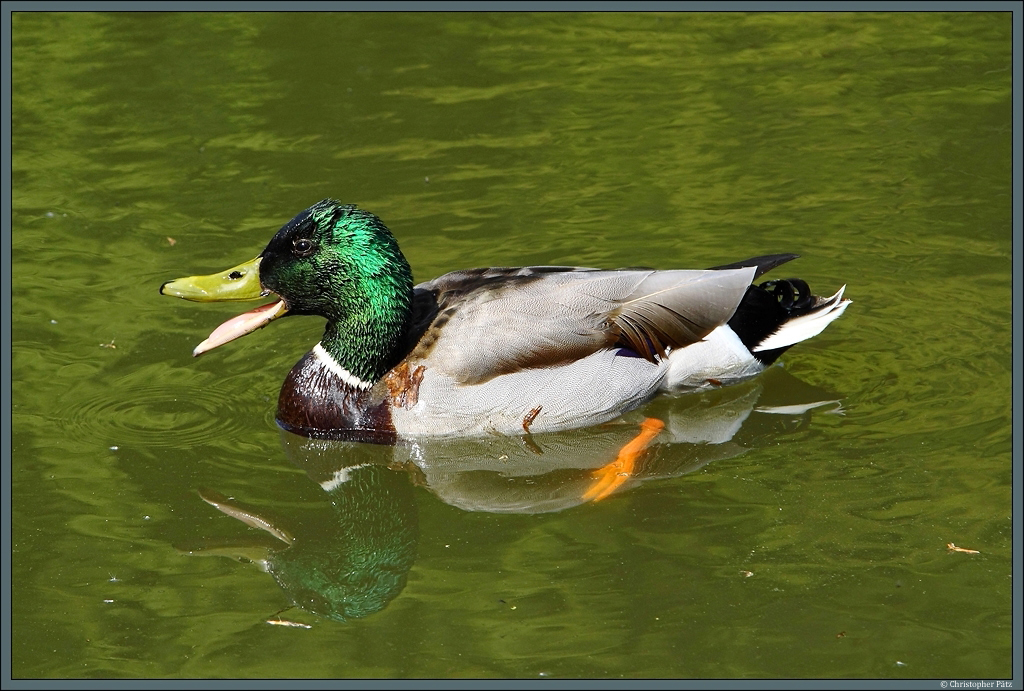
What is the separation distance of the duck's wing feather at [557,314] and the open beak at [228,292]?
92cm

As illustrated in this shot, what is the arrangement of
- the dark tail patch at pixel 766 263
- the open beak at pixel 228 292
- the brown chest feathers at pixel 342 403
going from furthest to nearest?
the dark tail patch at pixel 766 263 → the brown chest feathers at pixel 342 403 → the open beak at pixel 228 292

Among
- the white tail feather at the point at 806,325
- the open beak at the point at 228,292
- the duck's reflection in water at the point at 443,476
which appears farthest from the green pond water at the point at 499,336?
the open beak at the point at 228,292

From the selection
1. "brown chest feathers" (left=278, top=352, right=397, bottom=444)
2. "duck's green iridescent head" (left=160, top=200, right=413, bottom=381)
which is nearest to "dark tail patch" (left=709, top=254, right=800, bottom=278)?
"duck's green iridescent head" (left=160, top=200, right=413, bottom=381)

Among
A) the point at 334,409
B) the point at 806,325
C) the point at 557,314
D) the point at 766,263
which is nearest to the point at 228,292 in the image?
the point at 334,409

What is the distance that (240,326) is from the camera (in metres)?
7.13

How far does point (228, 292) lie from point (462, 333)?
133 cm

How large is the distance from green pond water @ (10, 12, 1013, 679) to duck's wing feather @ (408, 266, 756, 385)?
52 centimetres

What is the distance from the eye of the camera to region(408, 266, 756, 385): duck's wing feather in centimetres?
704

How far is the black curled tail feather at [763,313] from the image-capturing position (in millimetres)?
7598

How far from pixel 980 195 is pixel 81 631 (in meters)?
7.17

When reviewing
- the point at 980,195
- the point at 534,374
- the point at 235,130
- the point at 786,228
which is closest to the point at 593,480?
the point at 534,374

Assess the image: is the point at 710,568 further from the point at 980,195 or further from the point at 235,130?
the point at 235,130

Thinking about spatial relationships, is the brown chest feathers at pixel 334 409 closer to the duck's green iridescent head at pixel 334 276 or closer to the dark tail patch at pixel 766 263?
the duck's green iridescent head at pixel 334 276

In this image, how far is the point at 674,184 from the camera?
396 inches
